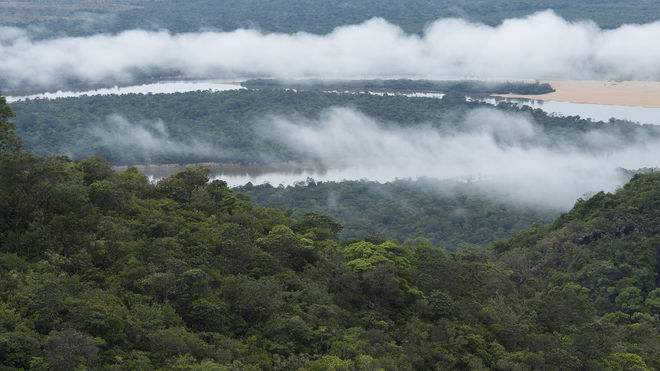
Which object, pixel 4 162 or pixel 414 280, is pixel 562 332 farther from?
pixel 4 162

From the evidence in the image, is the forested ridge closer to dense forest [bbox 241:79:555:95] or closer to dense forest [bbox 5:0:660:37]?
dense forest [bbox 241:79:555:95]

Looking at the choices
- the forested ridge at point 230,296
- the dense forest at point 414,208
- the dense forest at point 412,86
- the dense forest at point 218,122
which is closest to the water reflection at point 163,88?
the dense forest at point 412,86

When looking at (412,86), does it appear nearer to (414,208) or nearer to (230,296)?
(414,208)

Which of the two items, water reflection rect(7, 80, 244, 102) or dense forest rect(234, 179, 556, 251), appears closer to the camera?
dense forest rect(234, 179, 556, 251)

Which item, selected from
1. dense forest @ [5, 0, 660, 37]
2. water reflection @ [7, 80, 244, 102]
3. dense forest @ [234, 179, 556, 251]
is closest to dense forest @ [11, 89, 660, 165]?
water reflection @ [7, 80, 244, 102]

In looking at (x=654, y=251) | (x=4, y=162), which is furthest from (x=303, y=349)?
(x=654, y=251)

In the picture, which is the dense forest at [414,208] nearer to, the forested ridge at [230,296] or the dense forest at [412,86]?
the forested ridge at [230,296]
